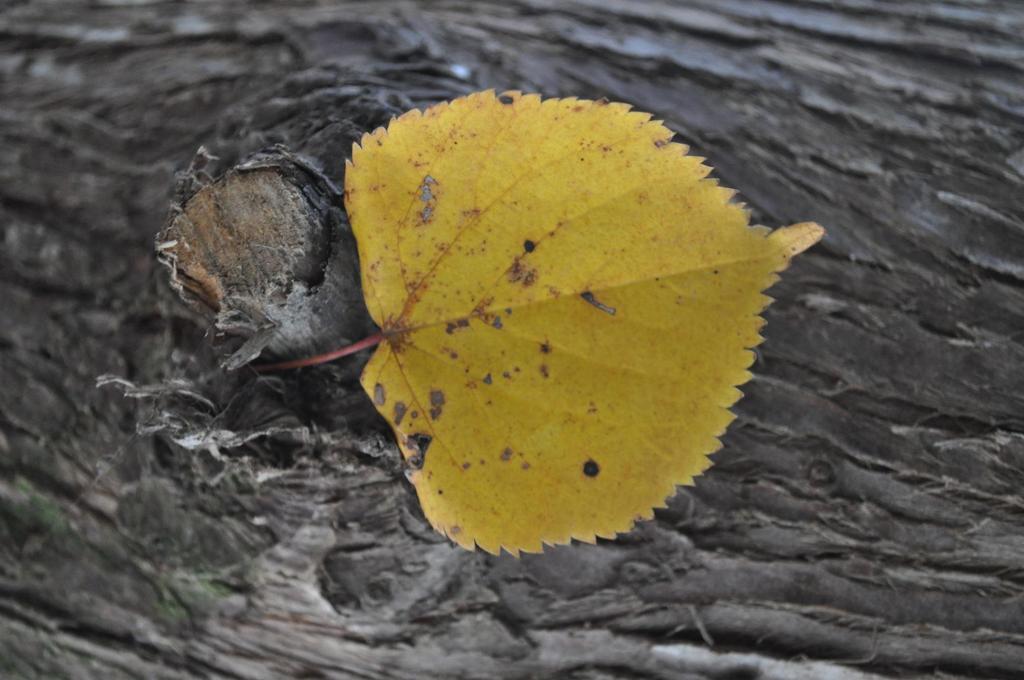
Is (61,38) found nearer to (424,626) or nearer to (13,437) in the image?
(13,437)

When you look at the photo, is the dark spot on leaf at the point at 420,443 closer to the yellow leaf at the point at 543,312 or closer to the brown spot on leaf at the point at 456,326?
the yellow leaf at the point at 543,312

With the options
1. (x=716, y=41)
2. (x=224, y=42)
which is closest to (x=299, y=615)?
(x=224, y=42)

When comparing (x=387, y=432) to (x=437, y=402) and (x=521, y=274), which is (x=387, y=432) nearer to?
(x=437, y=402)

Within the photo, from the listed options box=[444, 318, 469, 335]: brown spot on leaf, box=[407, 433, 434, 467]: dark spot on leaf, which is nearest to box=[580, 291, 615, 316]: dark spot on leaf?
→ box=[444, 318, 469, 335]: brown spot on leaf

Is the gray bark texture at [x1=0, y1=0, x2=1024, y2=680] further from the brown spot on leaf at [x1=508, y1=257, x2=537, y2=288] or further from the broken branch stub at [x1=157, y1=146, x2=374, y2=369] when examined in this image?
the brown spot on leaf at [x1=508, y1=257, x2=537, y2=288]

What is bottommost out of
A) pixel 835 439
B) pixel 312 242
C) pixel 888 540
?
pixel 888 540

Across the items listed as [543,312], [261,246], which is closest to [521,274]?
[543,312]

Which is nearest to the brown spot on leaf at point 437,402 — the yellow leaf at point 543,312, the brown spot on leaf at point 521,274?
the yellow leaf at point 543,312

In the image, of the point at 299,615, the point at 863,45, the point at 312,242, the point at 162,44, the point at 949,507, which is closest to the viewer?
the point at 312,242
